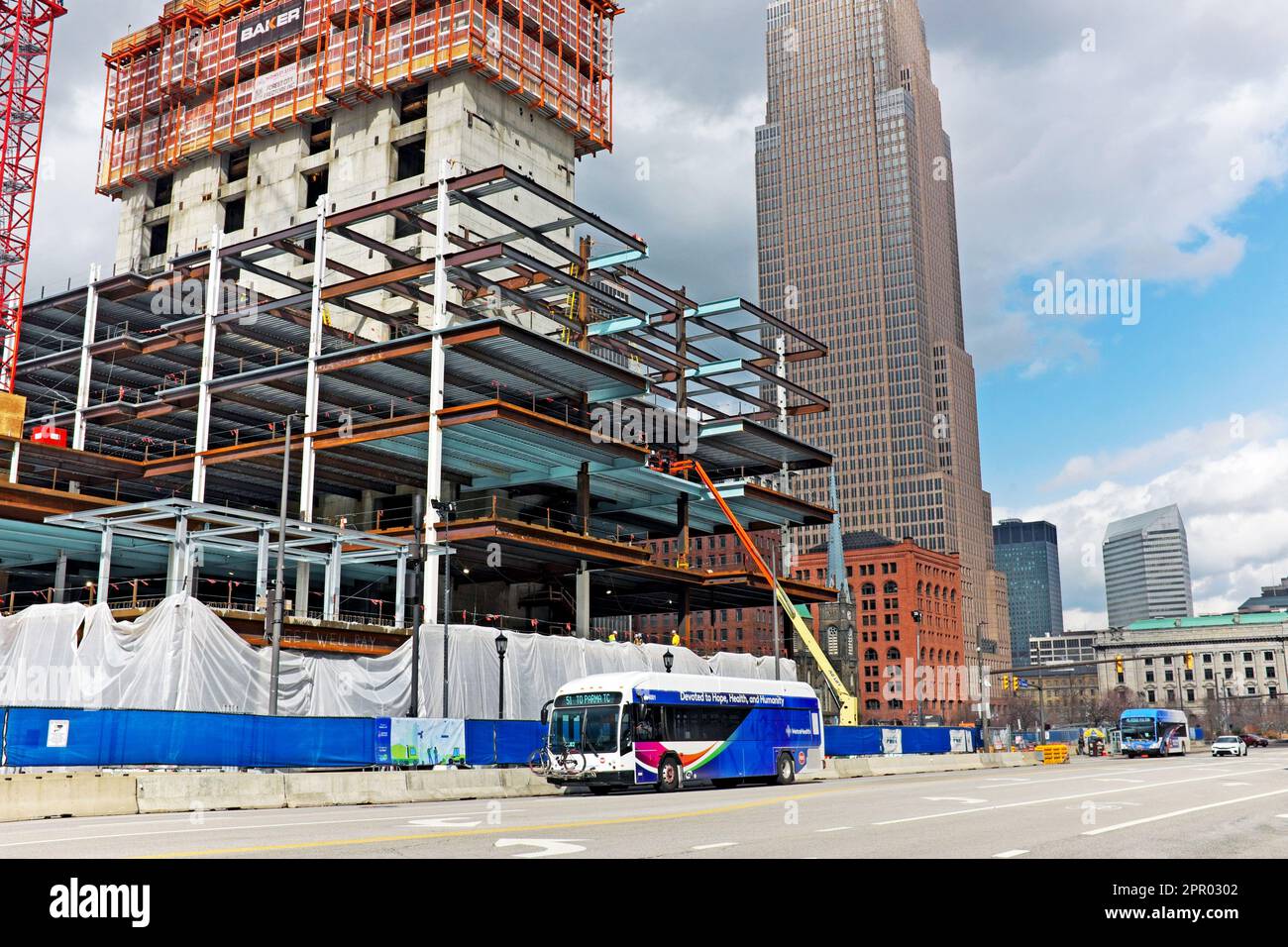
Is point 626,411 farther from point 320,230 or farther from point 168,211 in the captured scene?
point 168,211

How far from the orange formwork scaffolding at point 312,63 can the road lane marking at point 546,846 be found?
268 feet

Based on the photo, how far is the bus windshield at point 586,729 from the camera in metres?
31.0

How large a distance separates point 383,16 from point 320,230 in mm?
38126

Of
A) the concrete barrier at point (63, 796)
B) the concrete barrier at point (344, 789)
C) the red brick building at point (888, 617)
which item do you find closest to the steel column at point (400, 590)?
the concrete barrier at point (344, 789)

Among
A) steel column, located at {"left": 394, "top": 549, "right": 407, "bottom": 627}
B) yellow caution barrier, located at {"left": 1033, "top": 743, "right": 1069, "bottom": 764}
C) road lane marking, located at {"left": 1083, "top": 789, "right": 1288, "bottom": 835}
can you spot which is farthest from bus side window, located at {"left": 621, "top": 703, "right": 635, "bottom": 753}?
yellow caution barrier, located at {"left": 1033, "top": 743, "right": 1069, "bottom": 764}

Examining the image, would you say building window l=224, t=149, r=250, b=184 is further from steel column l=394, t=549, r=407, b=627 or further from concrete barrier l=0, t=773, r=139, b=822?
concrete barrier l=0, t=773, r=139, b=822

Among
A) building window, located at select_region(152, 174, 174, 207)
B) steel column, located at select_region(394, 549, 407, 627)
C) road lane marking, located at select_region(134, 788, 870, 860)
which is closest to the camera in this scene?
road lane marking, located at select_region(134, 788, 870, 860)

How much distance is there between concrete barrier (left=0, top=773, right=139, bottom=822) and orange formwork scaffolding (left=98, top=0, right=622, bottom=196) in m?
A: 74.0

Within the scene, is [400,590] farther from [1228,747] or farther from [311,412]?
[1228,747]

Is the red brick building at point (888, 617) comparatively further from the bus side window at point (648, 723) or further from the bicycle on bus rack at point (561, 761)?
the bicycle on bus rack at point (561, 761)

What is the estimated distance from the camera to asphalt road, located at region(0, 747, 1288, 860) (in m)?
12.5

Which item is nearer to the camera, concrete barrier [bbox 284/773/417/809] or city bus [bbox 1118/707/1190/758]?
concrete barrier [bbox 284/773/417/809]

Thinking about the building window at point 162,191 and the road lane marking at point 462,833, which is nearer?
the road lane marking at point 462,833
